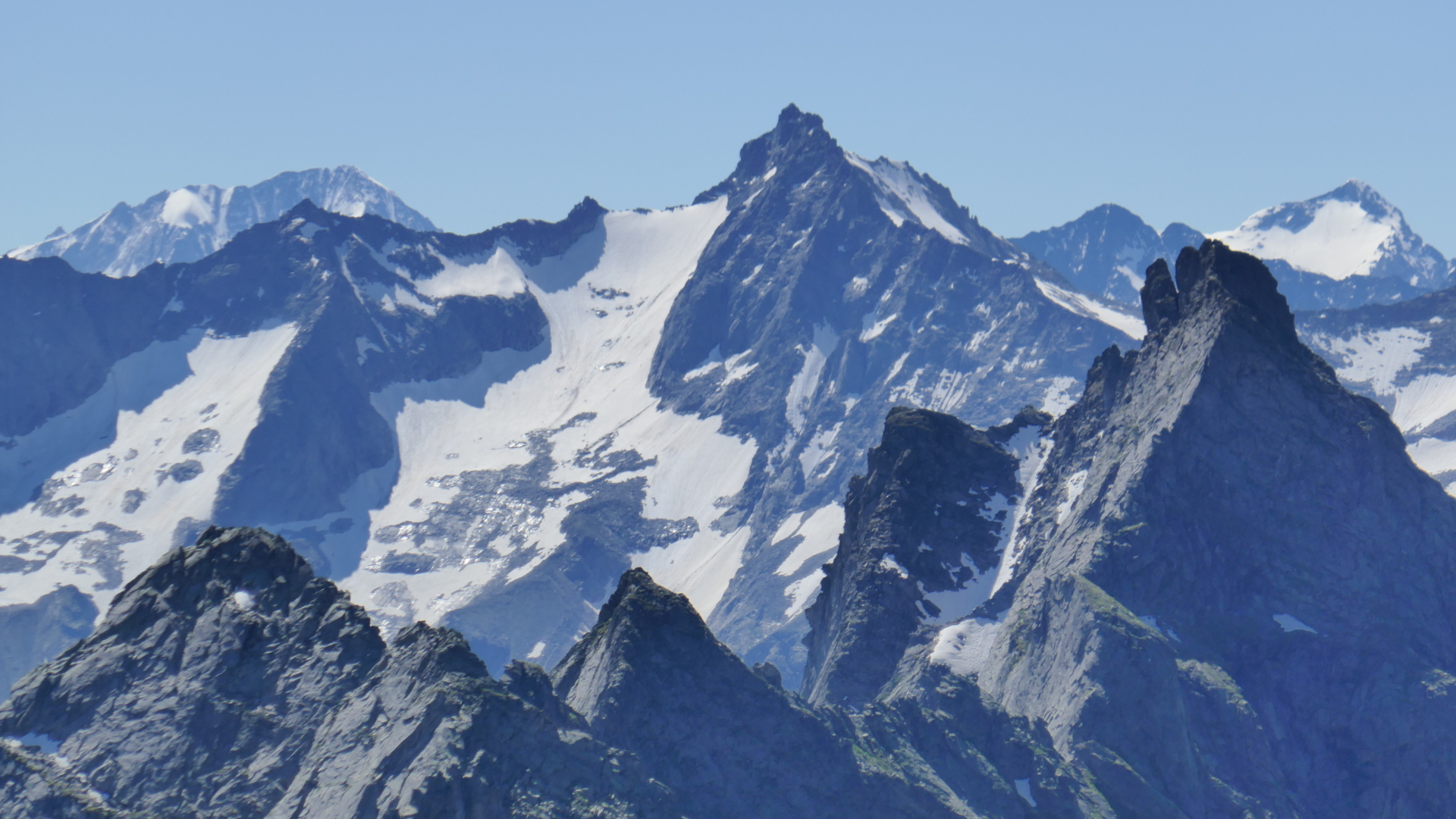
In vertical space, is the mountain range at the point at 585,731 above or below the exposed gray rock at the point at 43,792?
above

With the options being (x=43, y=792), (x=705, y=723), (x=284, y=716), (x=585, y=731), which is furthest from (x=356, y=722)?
(x=705, y=723)

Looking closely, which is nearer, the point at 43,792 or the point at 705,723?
the point at 43,792

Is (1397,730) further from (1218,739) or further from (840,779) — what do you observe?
(840,779)

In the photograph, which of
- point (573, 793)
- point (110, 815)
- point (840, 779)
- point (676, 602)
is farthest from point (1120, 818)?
point (110, 815)

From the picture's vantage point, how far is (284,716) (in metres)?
139

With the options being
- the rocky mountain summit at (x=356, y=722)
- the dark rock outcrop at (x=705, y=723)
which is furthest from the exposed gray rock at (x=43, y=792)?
the dark rock outcrop at (x=705, y=723)

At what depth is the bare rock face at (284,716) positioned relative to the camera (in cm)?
13162

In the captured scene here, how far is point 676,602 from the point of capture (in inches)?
6649

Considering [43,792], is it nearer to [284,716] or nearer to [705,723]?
[284,716]

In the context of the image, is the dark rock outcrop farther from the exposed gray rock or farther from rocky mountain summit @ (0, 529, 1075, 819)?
the exposed gray rock

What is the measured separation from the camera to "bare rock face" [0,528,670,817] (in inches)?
5182

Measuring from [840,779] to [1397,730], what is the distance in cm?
6841

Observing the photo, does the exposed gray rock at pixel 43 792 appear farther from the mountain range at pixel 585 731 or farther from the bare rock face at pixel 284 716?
the bare rock face at pixel 284 716

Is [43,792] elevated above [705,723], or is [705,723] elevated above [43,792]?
[705,723]
